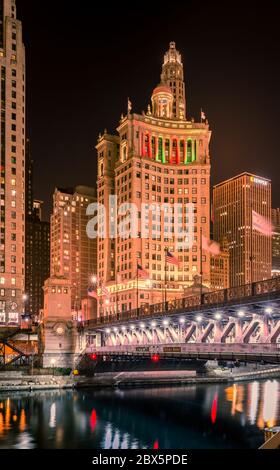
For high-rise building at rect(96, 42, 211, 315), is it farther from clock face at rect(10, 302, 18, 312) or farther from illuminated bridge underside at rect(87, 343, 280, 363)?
illuminated bridge underside at rect(87, 343, 280, 363)

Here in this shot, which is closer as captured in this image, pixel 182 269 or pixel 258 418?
pixel 258 418

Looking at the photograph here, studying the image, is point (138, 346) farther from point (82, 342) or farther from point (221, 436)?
point (82, 342)

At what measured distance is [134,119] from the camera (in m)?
187

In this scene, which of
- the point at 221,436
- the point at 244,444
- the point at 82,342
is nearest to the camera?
the point at 244,444

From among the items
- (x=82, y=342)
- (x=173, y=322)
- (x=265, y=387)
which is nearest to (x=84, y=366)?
(x=82, y=342)

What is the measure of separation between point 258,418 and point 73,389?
4255cm

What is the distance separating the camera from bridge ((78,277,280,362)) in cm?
4241

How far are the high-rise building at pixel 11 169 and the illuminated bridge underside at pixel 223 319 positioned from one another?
78.4 metres

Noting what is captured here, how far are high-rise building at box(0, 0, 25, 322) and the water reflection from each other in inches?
2051

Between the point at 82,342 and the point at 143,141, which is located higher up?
the point at 143,141

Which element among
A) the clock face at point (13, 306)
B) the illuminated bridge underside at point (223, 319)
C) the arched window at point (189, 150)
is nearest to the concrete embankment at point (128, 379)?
the illuminated bridge underside at point (223, 319)

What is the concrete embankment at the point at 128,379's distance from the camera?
10006cm

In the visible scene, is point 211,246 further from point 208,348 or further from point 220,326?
point 208,348
